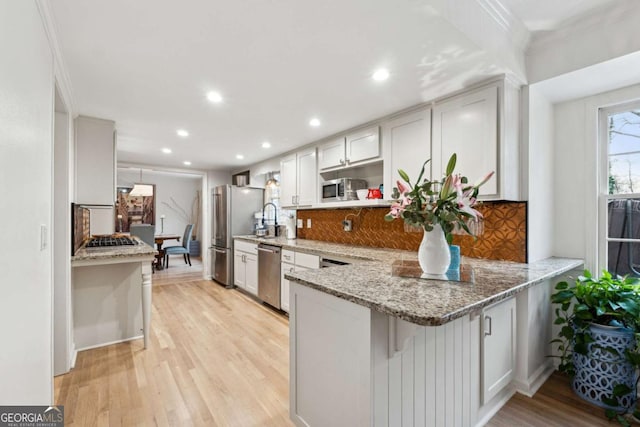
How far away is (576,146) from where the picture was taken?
228cm

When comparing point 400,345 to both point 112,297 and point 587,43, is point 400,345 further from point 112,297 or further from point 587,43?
point 112,297

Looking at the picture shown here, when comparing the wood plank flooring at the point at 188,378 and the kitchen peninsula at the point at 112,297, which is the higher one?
the kitchen peninsula at the point at 112,297

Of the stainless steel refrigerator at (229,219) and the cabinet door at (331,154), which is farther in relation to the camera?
the stainless steel refrigerator at (229,219)

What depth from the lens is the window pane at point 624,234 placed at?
6.83 feet

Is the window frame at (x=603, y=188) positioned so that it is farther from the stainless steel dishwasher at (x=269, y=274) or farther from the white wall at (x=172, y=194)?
the white wall at (x=172, y=194)

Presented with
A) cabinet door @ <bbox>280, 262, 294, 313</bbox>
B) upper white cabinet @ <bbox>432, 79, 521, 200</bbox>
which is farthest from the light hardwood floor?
upper white cabinet @ <bbox>432, 79, 521, 200</bbox>

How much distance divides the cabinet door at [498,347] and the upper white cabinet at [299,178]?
2.34 metres

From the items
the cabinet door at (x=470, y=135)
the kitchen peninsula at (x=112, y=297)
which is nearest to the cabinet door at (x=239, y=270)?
the kitchen peninsula at (x=112, y=297)

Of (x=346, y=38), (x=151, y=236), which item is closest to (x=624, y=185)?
(x=346, y=38)

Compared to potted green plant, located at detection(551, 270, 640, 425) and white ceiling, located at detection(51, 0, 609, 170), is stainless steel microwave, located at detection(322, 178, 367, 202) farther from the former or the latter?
potted green plant, located at detection(551, 270, 640, 425)

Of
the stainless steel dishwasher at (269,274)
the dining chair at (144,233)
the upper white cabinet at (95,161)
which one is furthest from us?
the dining chair at (144,233)

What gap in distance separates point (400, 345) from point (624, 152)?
2376 millimetres

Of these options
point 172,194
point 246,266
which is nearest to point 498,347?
point 246,266

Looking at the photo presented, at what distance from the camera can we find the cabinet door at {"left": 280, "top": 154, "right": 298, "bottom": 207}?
160 inches
